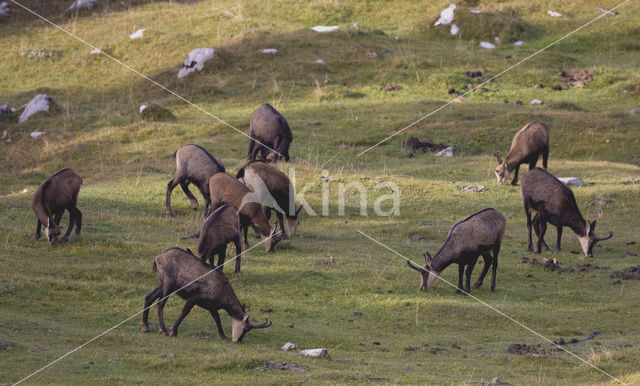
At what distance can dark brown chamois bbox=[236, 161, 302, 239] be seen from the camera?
18.7 metres

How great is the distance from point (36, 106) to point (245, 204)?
1991 cm

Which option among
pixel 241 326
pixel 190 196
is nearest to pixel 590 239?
pixel 241 326

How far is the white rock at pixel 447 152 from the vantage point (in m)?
27.8

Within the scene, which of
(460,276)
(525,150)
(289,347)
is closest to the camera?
(289,347)

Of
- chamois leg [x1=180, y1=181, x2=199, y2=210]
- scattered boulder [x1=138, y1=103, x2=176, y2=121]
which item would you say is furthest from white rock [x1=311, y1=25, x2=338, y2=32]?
chamois leg [x1=180, y1=181, x2=199, y2=210]

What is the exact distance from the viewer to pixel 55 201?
16.7 m

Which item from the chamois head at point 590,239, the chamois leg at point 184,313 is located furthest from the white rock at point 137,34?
the chamois leg at point 184,313

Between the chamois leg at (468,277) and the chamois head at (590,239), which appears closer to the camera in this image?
the chamois leg at (468,277)

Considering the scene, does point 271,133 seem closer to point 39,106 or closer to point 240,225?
point 240,225

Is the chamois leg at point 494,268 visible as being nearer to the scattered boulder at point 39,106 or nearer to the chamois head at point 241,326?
the chamois head at point 241,326

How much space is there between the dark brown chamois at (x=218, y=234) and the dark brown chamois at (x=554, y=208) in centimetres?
661

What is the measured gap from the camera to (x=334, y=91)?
114 feet

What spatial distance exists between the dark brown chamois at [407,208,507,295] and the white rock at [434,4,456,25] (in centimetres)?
2767

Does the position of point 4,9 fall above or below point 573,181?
below
